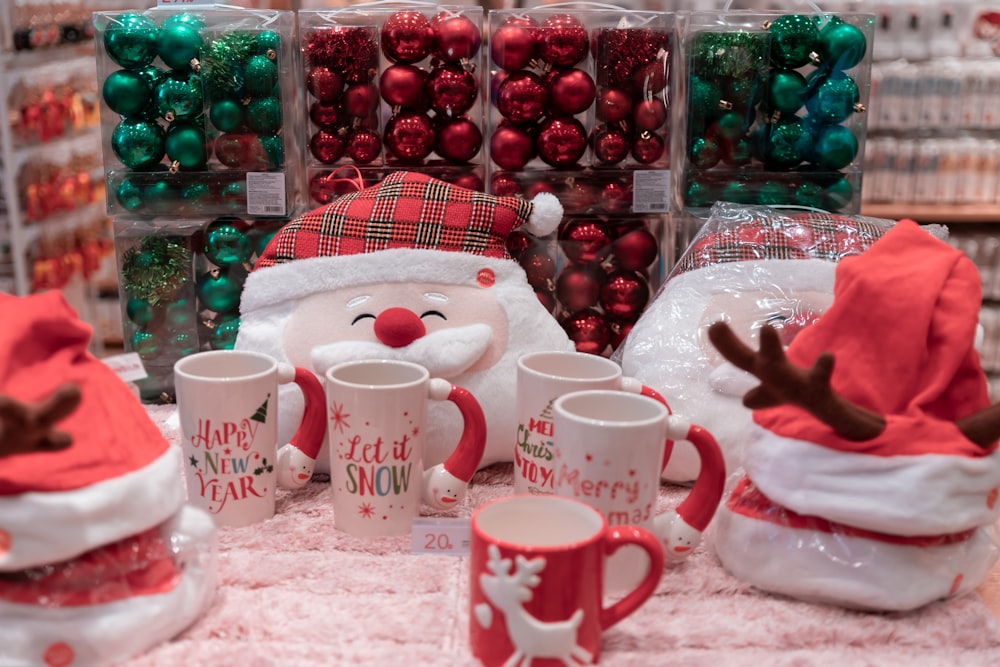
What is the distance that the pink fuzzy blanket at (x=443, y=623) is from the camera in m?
0.79

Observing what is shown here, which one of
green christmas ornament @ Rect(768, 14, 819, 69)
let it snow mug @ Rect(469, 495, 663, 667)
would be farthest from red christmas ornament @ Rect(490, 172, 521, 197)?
let it snow mug @ Rect(469, 495, 663, 667)

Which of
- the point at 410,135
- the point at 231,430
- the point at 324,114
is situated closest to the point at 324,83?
the point at 324,114

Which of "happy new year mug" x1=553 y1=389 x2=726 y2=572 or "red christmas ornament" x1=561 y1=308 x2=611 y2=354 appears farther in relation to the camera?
"red christmas ornament" x1=561 y1=308 x2=611 y2=354

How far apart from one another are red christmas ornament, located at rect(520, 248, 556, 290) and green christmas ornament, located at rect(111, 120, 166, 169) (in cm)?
55

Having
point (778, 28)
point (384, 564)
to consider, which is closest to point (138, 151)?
point (384, 564)

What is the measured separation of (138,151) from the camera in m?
1.40

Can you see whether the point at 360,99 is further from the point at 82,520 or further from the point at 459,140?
the point at 82,520

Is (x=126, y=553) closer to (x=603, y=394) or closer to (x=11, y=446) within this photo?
(x=11, y=446)

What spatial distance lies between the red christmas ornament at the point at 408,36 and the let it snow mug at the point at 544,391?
1.98 feet

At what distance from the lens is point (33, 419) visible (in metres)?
0.69

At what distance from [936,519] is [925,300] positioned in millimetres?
182

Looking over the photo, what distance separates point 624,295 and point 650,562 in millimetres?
757

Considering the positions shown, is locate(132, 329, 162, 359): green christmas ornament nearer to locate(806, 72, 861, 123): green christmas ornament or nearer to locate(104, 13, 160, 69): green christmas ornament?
locate(104, 13, 160, 69): green christmas ornament

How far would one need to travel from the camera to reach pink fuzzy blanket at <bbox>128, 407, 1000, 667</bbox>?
2.58 ft
